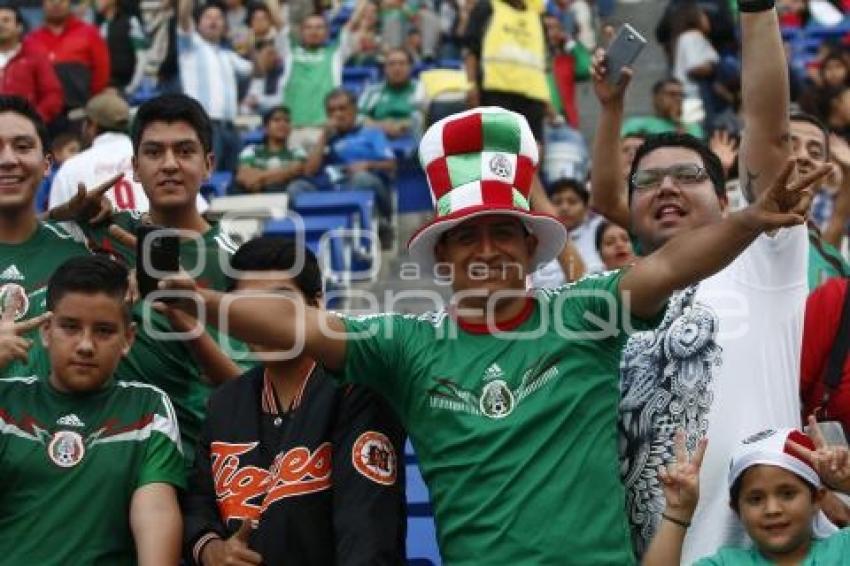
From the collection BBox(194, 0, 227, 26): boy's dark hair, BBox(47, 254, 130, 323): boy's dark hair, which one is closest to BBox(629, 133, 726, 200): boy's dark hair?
BBox(47, 254, 130, 323): boy's dark hair

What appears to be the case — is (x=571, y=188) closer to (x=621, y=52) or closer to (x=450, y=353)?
(x=621, y=52)

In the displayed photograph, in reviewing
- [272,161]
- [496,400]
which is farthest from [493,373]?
[272,161]

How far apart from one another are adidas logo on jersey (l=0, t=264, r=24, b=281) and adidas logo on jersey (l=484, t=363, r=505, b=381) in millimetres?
1672

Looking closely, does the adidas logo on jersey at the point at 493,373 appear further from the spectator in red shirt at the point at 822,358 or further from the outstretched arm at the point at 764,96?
the spectator in red shirt at the point at 822,358

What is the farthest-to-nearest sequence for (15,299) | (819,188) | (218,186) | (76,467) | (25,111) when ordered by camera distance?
(218,186)
(819,188)
(25,111)
(15,299)
(76,467)

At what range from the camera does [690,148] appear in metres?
4.42

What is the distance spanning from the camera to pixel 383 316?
12.8 feet

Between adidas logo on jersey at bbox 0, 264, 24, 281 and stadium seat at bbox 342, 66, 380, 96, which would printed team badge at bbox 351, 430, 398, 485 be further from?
stadium seat at bbox 342, 66, 380, 96

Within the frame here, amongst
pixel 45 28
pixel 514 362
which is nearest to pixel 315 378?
pixel 514 362

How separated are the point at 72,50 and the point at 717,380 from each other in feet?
28.2

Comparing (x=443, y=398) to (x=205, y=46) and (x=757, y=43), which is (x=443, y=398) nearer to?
(x=757, y=43)

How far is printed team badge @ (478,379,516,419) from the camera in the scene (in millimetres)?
3713

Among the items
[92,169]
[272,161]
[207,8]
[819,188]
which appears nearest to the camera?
[819,188]

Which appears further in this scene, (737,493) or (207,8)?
(207,8)
